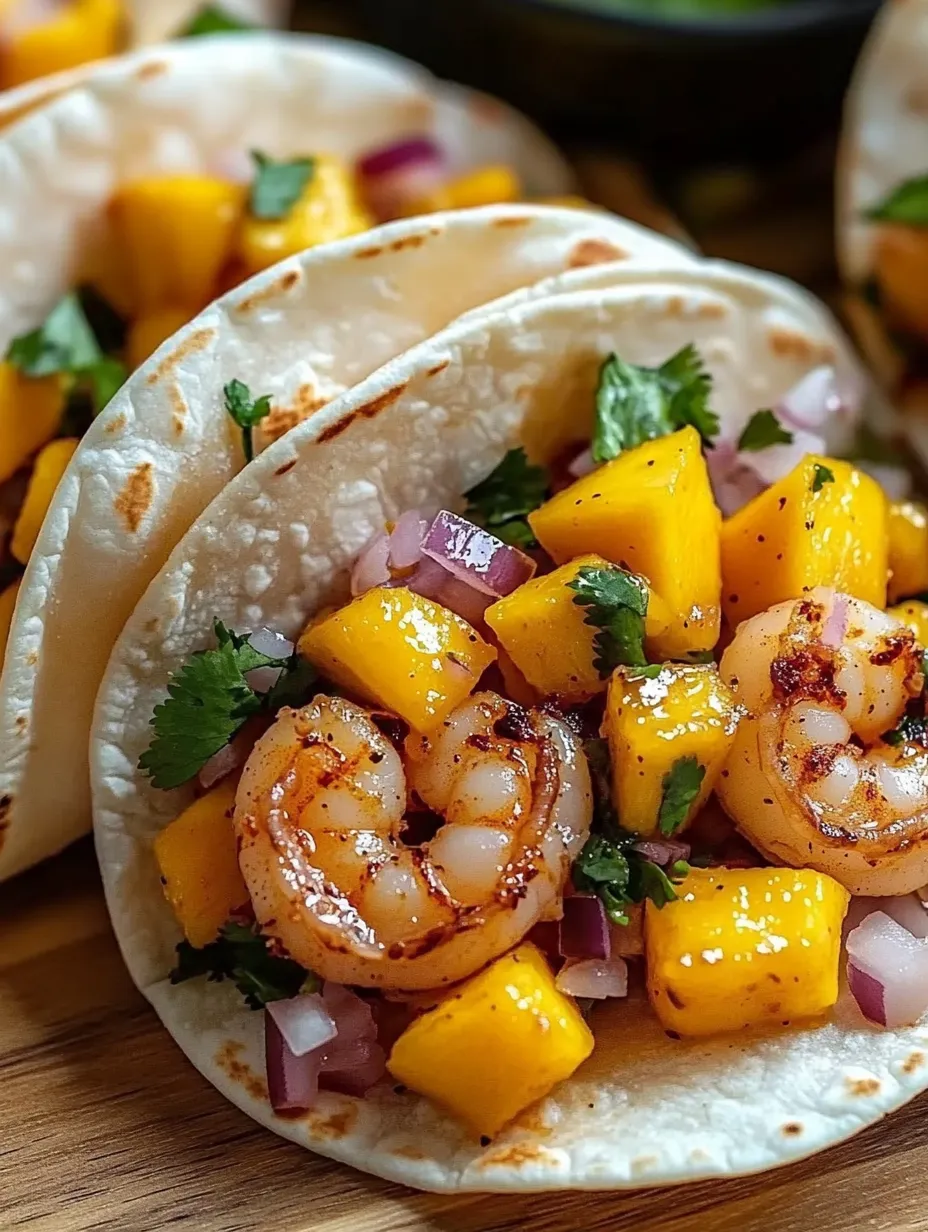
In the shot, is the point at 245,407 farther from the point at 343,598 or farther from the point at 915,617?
the point at 915,617

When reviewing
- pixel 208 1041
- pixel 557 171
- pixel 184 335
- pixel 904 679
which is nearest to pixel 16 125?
pixel 184 335

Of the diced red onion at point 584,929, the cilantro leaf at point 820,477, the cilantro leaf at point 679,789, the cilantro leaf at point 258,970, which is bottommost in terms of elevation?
the cilantro leaf at point 258,970

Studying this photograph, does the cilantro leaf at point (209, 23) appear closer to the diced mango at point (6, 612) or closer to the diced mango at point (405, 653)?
the diced mango at point (6, 612)

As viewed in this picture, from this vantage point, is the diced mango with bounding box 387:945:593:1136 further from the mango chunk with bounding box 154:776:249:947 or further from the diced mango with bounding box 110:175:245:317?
the diced mango with bounding box 110:175:245:317

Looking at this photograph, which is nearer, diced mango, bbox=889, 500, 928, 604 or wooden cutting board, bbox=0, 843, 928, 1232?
wooden cutting board, bbox=0, 843, 928, 1232

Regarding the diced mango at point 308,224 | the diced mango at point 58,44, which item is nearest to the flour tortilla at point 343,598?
the diced mango at point 308,224

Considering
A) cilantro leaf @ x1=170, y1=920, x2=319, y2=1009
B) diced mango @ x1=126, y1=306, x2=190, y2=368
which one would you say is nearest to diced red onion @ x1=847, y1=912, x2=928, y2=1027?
cilantro leaf @ x1=170, y1=920, x2=319, y2=1009
